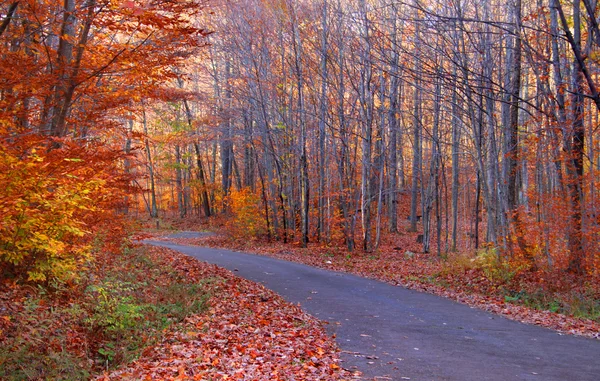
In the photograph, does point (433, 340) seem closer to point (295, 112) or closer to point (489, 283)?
point (489, 283)

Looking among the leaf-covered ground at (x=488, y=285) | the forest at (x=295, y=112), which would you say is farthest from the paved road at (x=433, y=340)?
the forest at (x=295, y=112)

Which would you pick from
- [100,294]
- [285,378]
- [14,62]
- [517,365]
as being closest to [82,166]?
[14,62]

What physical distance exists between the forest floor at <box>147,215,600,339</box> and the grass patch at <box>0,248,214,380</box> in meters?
6.26

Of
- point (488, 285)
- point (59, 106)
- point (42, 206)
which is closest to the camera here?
point (42, 206)

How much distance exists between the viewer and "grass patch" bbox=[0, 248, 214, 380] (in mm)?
6512

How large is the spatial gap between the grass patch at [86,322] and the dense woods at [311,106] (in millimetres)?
695

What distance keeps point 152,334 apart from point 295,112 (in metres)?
16.6

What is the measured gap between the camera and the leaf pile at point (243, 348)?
5.79 meters

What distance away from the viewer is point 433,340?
7.48 meters

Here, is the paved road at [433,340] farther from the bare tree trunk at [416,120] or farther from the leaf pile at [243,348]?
the bare tree trunk at [416,120]

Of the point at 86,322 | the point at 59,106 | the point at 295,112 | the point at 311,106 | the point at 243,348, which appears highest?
the point at 311,106

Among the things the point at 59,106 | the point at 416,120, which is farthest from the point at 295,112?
the point at 59,106

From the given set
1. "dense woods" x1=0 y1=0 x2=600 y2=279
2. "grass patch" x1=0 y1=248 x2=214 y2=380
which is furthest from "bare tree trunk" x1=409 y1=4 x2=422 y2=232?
"grass patch" x1=0 y1=248 x2=214 y2=380

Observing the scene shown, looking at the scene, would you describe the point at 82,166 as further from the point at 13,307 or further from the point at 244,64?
the point at 244,64
